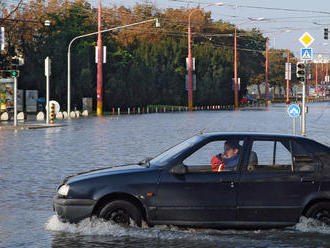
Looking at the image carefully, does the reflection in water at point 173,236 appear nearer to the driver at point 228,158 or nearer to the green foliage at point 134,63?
the driver at point 228,158

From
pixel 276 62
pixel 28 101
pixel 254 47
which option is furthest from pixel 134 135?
pixel 276 62

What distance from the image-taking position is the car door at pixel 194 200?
9164 mm

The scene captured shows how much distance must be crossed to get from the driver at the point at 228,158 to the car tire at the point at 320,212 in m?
1.10

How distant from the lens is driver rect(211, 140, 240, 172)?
9.40 metres

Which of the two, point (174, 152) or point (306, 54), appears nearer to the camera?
point (174, 152)

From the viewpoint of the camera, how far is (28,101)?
60.1 m

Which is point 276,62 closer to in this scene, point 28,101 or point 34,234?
point 28,101

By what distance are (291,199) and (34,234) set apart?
3266 millimetres

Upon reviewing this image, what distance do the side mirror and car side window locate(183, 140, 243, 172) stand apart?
13 cm

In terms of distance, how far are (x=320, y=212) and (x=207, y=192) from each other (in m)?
1.45

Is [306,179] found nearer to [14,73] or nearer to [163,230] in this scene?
[163,230]

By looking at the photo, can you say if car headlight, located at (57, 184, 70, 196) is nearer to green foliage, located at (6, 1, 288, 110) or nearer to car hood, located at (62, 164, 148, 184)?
car hood, located at (62, 164, 148, 184)

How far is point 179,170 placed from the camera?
9.18 meters

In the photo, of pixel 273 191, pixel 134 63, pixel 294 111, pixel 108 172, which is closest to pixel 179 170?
pixel 108 172
